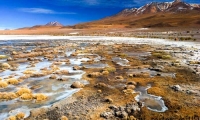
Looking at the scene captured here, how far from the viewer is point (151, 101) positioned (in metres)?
14.6

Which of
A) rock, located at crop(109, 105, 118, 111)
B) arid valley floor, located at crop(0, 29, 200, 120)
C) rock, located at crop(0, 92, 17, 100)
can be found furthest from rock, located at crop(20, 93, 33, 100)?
rock, located at crop(109, 105, 118, 111)

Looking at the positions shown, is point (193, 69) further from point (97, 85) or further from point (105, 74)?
point (97, 85)

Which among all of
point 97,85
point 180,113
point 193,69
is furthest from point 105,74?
point 180,113

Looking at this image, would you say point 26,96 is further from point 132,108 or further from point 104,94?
point 132,108

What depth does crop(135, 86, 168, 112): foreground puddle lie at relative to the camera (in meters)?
13.4

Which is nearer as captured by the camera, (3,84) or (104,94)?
(104,94)

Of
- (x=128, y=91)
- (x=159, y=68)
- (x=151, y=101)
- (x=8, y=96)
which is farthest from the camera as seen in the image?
(x=159, y=68)

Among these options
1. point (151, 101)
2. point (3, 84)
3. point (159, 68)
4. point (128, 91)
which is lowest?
point (151, 101)

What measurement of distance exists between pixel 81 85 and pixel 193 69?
11827 mm

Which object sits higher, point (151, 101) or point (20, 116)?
point (20, 116)

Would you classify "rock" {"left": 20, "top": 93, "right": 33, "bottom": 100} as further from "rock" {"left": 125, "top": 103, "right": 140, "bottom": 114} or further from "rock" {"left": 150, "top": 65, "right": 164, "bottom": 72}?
"rock" {"left": 150, "top": 65, "right": 164, "bottom": 72}

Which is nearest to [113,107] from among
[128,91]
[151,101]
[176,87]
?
[151,101]

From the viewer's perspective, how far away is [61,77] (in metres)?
21.0

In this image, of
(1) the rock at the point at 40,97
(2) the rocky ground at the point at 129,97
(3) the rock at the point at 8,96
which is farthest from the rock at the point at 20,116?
(3) the rock at the point at 8,96
